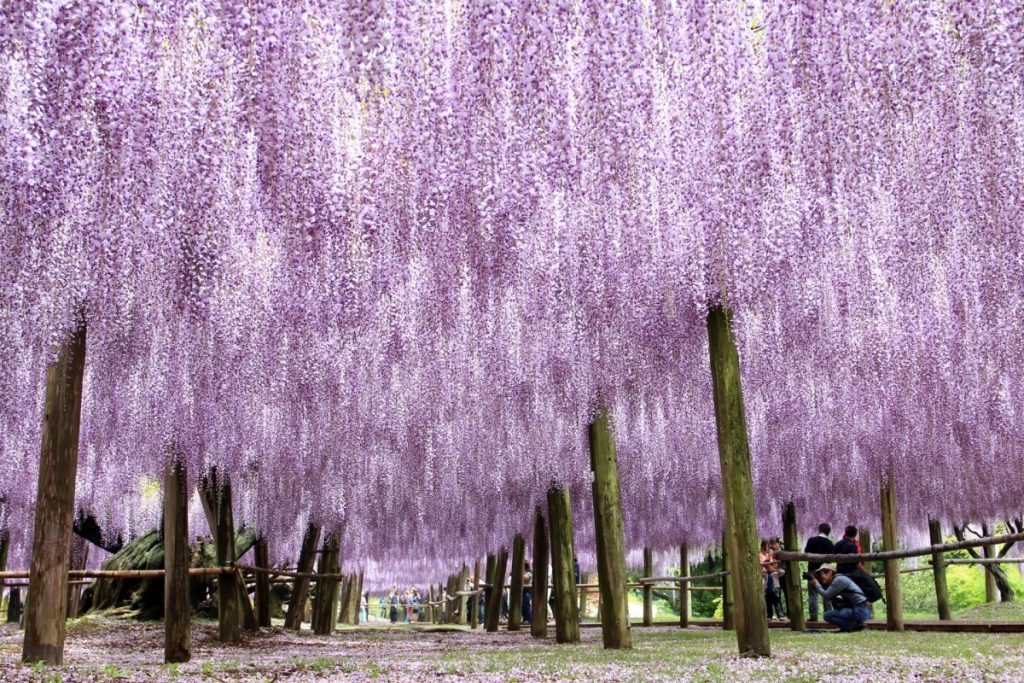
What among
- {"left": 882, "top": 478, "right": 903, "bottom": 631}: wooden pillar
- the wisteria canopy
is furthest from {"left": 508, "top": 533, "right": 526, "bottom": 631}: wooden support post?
{"left": 882, "top": 478, "right": 903, "bottom": 631}: wooden pillar

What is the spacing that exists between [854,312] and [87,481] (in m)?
12.3

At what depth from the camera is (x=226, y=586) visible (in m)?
12.5

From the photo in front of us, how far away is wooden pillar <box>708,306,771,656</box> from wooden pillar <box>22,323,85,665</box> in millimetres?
4827

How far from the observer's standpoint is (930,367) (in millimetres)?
12352

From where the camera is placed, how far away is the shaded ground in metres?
6.61

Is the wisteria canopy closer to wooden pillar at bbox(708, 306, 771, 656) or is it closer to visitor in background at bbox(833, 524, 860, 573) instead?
wooden pillar at bbox(708, 306, 771, 656)

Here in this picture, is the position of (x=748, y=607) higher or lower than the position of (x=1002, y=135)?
lower

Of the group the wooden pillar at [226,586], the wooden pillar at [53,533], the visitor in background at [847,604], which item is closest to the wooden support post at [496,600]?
the wooden pillar at [226,586]

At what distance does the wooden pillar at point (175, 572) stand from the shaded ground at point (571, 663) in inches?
9.6

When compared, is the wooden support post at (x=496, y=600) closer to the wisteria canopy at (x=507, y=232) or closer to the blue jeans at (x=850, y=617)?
the wisteria canopy at (x=507, y=232)

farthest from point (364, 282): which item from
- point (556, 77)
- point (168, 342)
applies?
point (556, 77)

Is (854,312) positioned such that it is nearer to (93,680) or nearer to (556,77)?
(556,77)

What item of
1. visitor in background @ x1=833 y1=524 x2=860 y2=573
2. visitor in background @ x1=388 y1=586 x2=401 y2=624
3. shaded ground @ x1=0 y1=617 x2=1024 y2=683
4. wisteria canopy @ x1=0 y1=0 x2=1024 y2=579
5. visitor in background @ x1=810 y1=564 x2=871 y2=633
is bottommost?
visitor in background @ x1=388 y1=586 x2=401 y2=624

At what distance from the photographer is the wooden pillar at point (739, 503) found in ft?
26.1
